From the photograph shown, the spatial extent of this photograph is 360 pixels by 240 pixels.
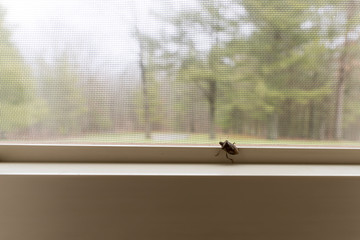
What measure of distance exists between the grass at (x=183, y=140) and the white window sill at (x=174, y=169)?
0.08 m

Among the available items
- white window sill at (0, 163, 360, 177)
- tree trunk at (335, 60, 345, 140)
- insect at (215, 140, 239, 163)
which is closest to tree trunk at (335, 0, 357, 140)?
tree trunk at (335, 60, 345, 140)

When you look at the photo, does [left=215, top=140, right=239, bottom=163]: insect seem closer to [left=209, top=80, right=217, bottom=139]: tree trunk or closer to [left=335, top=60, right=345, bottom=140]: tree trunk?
[left=209, top=80, right=217, bottom=139]: tree trunk

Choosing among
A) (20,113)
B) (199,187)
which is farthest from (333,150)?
(20,113)

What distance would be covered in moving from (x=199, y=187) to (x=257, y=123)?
30 cm

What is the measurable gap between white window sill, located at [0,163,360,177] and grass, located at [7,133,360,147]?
0.08 m

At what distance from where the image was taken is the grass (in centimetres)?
79

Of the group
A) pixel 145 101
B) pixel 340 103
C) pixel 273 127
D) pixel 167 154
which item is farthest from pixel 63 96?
pixel 340 103

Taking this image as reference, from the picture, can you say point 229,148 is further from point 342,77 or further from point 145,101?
point 342,77

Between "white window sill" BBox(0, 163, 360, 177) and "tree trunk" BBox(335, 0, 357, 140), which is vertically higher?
"tree trunk" BBox(335, 0, 357, 140)

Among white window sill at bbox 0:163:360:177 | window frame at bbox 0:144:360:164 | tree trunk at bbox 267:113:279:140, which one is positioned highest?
tree trunk at bbox 267:113:279:140

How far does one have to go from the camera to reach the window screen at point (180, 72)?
773 millimetres

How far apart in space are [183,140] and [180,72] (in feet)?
0.69

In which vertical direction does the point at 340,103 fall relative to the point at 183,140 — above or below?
above

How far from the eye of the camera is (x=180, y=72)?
0.79 meters
